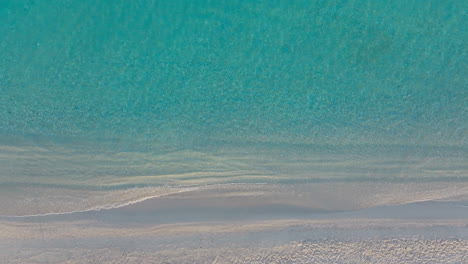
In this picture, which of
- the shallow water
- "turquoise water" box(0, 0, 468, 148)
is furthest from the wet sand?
"turquoise water" box(0, 0, 468, 148)

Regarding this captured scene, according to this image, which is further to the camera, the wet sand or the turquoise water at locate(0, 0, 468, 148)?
the turquoise water at locate(0, 0, 468, 148)

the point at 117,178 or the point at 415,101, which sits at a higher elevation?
the point at 415,101

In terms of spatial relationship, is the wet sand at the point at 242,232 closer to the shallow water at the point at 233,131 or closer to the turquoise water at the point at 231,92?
the shallow water at the point at 233,131

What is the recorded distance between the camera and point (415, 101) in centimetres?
870

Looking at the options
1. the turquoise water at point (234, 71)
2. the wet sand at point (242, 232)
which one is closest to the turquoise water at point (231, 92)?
the turquoise water at point (234, 71)

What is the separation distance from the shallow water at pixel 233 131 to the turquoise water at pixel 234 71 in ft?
0.12

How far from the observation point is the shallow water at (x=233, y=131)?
8070 millimetres

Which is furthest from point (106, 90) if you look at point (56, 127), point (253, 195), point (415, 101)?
point (415, 101)

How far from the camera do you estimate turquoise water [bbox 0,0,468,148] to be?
868cm

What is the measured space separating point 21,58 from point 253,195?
669 centimetres

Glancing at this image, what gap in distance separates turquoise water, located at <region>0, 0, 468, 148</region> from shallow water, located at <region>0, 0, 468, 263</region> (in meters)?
0.04

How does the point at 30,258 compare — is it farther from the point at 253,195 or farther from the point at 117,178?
the point at 253,195

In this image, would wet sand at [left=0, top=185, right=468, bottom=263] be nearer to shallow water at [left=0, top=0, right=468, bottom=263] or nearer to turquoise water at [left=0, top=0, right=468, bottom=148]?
shallow water at [left=0, top=0, right=468, bottom=263]

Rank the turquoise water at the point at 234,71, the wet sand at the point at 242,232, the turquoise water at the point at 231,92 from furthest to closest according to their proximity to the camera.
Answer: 1. the turquoise water at the point at 234,71
2. the turquoise water at the point at 231,92
3. the wet sand at the point at 242,232
